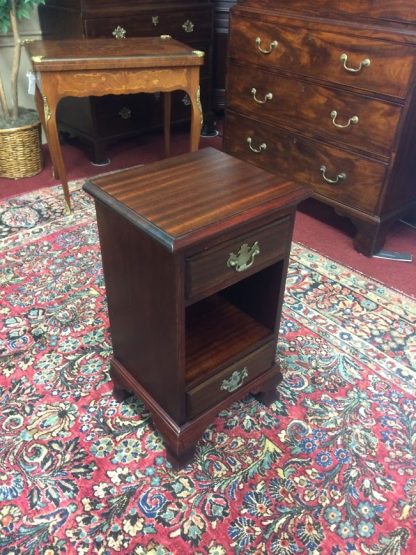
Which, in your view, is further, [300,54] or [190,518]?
[300,54]

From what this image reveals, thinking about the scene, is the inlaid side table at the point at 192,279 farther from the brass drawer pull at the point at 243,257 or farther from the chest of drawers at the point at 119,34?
the chest of drawers at the point at 119,34

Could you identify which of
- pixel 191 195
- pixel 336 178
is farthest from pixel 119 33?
pixel 191 195

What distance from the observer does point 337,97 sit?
2.13 m

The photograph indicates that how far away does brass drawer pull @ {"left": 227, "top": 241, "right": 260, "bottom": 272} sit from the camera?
1086mm

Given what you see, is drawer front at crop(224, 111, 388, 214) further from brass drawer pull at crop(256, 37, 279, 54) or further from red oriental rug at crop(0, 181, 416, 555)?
red oriental rug at crop(0, 181, 416, 555)

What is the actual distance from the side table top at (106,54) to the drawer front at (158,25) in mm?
154

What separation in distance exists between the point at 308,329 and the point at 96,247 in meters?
1.10

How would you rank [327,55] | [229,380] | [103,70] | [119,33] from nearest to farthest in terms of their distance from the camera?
[229,380] → [327,55] → [103,70] → [119,33]

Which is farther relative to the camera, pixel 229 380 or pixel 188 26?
pixel 188 26

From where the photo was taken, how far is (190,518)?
1162mm

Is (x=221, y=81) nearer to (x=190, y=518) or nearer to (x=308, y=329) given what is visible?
(x=308, y=329)

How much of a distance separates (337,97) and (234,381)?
149 cm

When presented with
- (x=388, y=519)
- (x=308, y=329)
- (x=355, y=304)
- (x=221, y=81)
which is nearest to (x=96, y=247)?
(x=308, y=329)

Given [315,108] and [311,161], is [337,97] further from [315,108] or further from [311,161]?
[311,161]
